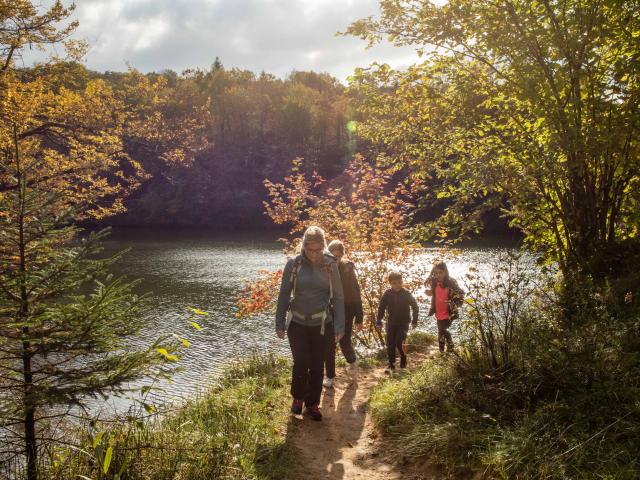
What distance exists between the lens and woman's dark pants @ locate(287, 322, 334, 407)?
186 inches

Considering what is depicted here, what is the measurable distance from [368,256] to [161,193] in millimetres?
56471

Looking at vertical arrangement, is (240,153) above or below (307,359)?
above

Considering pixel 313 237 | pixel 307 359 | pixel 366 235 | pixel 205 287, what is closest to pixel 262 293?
pixel 366 235

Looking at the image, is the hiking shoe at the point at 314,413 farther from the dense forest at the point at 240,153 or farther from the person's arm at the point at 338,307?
the dense forest at the point at 240,153

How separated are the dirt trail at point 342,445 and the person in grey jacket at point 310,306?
0.28 metres

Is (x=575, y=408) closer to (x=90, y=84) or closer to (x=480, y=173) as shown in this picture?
(x=480, y=173)

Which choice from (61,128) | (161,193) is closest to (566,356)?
(61,128)

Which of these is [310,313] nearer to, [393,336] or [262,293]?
[393,336]

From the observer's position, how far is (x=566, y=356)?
3941 millimetres

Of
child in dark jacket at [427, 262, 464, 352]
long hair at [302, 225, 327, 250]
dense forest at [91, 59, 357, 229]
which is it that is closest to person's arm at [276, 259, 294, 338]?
long hair at [302, 225, 327, 250]

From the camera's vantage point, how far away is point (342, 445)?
4.52 metres

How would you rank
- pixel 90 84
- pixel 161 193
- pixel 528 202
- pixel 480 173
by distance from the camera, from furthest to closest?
pixel 161 193 < pixel 90 84 < pixel 528 202 < pixel 480 173

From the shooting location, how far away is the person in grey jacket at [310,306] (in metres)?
4.66

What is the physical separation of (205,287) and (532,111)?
64.0 feet
